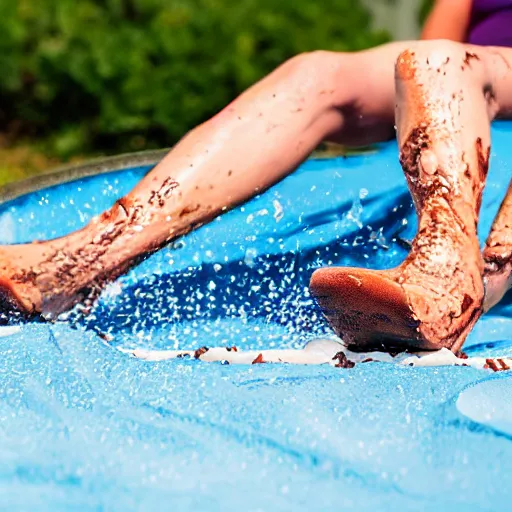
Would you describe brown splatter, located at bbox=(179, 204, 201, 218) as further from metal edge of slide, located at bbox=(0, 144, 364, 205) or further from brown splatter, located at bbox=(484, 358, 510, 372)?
metal edge of slide, located at bbox=(0, 144, 364, 205)

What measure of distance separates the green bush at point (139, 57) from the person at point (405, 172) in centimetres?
210

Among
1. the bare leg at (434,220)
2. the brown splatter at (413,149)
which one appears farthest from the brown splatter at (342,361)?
the brown splatter at (413,149)

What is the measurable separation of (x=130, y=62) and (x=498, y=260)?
8.41 feet

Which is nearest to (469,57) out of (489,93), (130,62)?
(489,93)

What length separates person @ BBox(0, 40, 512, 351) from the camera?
4.66 feet

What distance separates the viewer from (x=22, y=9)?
412cm

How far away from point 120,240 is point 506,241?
0.63 meters

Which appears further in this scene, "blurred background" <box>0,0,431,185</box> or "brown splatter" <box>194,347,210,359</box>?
"blurred background" <box>0,0,431,185</box>

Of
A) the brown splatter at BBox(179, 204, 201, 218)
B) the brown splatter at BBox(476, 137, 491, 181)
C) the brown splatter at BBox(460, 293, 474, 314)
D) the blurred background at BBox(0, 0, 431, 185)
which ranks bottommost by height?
the blurred background at BBox(0, 0, 431, 185)

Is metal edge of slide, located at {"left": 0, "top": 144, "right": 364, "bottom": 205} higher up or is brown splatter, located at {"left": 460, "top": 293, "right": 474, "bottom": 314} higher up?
brown splatter, located at {"left": 460, "top": 293, "right": 474, "bottom": 314}

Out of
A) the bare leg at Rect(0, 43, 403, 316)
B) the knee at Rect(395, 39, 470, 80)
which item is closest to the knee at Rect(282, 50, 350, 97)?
the bare leg at Rect(0, 43, 403, 316)

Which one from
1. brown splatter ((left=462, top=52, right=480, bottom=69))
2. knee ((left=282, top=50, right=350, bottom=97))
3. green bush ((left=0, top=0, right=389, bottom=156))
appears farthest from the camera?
green bush ((left=0, top=0, right=389, bottom=156))

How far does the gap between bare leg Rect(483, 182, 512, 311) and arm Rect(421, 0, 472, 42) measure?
2.83 ft

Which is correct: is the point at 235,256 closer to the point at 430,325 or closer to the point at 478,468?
the point at 430,325
